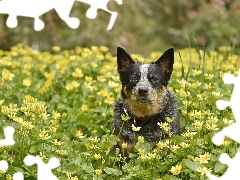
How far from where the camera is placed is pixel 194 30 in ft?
36.8

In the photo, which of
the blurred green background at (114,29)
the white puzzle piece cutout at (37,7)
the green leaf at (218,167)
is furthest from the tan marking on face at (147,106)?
the blurred green background at (114,29)

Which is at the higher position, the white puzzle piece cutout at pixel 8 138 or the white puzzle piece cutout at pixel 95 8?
the white puzzle piece cutout at pixel 95 8

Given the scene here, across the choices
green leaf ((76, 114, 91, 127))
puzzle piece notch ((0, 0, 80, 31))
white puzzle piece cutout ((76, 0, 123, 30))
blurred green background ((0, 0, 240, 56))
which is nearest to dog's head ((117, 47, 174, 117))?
green leaf ((76, 114, 91, 127))

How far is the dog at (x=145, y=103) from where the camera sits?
413 cm

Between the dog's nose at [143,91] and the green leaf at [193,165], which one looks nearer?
the green leaf at [193,165]

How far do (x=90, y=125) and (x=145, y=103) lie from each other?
678mm

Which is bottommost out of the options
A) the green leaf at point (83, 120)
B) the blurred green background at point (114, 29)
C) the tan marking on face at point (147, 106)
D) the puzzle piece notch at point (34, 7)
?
the blurred green background at point (114, 29)

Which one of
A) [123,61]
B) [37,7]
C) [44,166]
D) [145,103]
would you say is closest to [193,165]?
[44,166]

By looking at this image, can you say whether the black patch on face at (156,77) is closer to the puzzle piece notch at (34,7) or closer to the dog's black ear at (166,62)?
the dog's black ear at (166,62)

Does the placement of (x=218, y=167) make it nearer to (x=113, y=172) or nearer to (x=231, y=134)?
(x=231, y=134)

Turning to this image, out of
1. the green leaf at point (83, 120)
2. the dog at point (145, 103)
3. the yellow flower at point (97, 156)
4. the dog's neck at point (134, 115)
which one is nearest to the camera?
the yellow flower at point (97, 156)

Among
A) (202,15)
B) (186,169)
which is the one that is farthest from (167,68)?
(202,15)

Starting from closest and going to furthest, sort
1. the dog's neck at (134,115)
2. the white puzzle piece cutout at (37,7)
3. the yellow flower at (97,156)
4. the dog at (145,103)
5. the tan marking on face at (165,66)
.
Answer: the yellow flower at (97,156), the dog at (145,103), the dog's neck at (134,115), the tan marking on face at (165,66), the white puzzle piece cutout at (37,7)

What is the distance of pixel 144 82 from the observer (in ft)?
13.7
